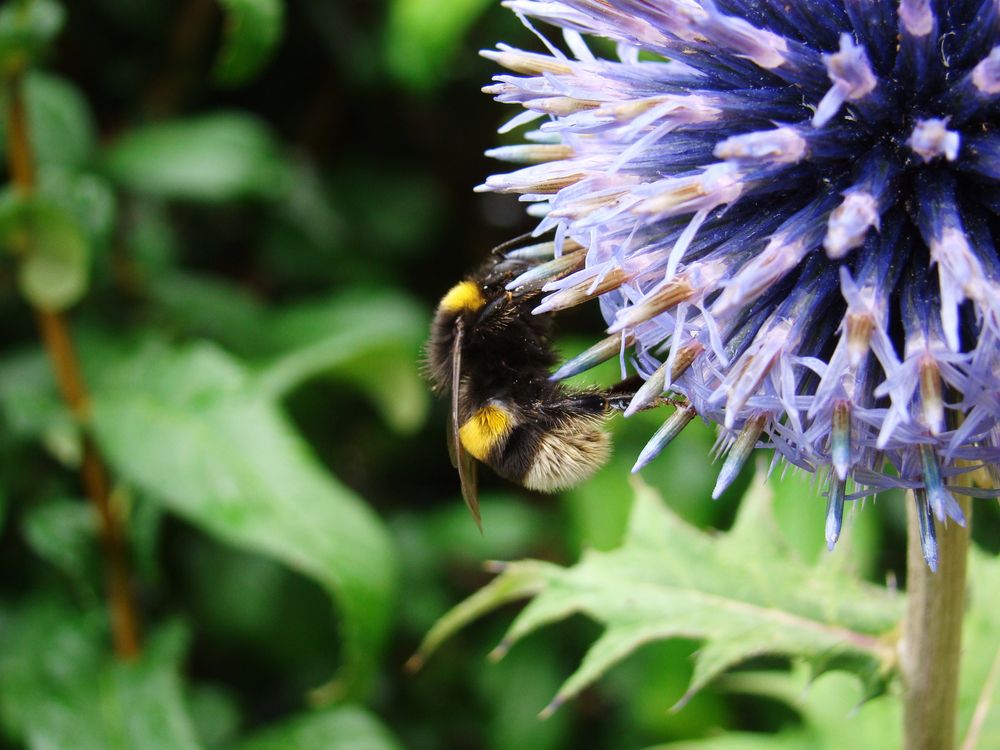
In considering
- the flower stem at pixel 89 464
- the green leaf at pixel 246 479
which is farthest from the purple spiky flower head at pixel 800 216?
the flower stem at pixel 89 464

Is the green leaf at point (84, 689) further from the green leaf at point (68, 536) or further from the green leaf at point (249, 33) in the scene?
the green leaf at point (249, 33)

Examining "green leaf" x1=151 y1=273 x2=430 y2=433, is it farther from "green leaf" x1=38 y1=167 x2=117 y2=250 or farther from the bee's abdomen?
the bee's abdomen

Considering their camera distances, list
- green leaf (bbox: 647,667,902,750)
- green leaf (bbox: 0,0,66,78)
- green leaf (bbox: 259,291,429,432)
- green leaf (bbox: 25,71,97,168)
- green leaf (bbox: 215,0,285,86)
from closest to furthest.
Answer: green leaf (bbox: 647,667,902,750)
green leaf (bbox: 215,0,285,86)
green leaf (bbox: 0,0,66,78)
green leaf (bbox: 259,291,429,432)
green leaf (bbox: 25,71,97,168)

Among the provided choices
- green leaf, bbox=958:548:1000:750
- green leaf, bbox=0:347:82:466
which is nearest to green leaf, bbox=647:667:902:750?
green leaf, bbox=958:548:1000:750

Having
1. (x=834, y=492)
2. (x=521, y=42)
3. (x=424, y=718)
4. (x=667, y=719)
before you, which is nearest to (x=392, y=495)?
Result: (x=424, y=718)

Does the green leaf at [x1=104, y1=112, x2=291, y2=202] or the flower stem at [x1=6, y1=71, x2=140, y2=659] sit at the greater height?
the green leaf at [x1=104, y1=112, x2=291, y2=202]

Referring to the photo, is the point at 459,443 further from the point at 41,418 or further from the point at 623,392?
the point at 41,418

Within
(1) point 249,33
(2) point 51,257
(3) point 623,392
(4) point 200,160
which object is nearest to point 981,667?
(3) point 623,392
